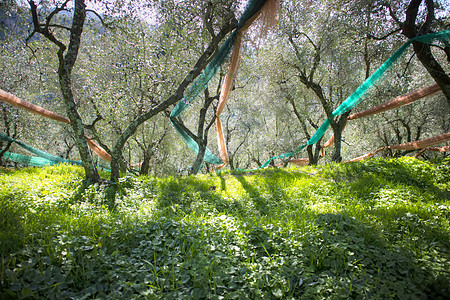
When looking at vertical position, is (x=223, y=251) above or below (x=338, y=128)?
below

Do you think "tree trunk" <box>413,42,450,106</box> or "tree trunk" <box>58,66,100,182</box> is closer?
"tree trunk" <box>58,66,100,182</box>

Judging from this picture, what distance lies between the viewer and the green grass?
1799mm

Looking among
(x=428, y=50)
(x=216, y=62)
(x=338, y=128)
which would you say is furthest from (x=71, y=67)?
(x=338, y=128)

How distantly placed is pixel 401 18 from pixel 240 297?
331 inches

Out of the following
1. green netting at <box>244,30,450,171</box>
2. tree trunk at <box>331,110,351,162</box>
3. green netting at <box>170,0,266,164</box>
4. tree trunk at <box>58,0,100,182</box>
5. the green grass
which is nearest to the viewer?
the green grass

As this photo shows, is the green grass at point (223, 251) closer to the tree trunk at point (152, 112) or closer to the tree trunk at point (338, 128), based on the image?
the tree trunk at point (152, 112)

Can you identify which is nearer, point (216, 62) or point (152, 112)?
point (216, 62)

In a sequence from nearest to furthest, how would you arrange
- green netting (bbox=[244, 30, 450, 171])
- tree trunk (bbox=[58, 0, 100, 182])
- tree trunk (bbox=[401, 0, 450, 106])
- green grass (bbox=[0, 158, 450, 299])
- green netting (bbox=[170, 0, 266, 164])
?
1. green grass (bbox=[0, 158, 450, 299])
2. green netting (bbox=[244, 30, 450, 171])
3. green netting (bbox=[170, 0, 266, 164])
4. tree trunk (bbox=[58, 0, 100, 182])
5. tree trunk (bbox=[401, 0, 450, 106])

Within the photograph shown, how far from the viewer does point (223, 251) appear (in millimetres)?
2395

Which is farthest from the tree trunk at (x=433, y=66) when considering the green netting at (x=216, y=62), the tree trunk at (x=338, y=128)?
the tree trunk at (x=338, y=128)

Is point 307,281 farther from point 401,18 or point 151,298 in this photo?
point 401,18

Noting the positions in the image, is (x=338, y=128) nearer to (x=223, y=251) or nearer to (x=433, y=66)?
(x=433, y=66)

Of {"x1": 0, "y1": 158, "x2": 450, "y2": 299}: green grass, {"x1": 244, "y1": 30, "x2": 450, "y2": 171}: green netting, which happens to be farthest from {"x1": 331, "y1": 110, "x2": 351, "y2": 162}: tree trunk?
{"x1": 0, "y1": 158, "x2": 450, "y2": 299}: green grass

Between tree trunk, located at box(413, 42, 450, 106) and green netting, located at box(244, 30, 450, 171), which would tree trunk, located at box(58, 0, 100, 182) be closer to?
green netting, located at box(244, 30, 450, 171)
